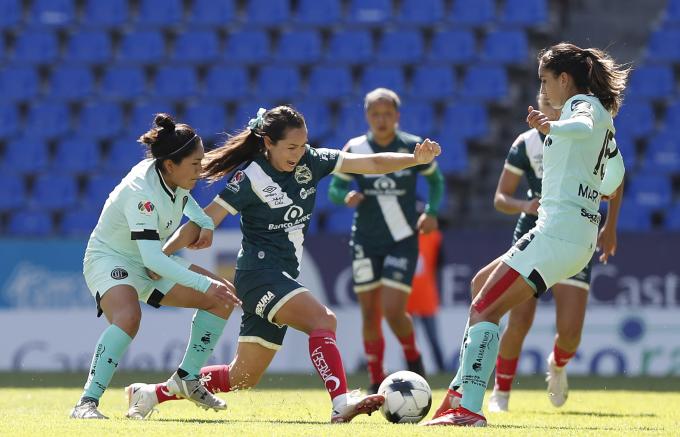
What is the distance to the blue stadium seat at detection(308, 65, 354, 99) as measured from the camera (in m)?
18.1

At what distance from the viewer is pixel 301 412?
809 centimetres

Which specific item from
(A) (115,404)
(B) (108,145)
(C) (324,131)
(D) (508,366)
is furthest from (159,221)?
(B) (108,145)

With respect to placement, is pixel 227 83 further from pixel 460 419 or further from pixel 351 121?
pixel 460 419

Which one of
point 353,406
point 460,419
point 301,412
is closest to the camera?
point 460,419

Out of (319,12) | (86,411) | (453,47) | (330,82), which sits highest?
(319,12)

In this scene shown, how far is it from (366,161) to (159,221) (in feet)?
4.20

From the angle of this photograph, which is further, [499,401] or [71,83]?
[71,83]

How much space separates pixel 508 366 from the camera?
29.3 feet

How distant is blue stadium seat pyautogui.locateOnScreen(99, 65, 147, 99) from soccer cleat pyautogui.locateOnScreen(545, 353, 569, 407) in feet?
36.4

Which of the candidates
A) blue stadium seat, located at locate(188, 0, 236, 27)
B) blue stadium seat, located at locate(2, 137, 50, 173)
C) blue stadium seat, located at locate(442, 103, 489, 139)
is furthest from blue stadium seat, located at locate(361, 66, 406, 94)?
blue stadium seat, located at locate(2, 137, 50, 173)

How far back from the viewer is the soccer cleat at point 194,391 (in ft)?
24.5

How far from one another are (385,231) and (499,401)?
1.98m

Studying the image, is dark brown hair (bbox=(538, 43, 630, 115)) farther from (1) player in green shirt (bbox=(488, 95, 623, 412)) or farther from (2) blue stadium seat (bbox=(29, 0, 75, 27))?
(2) blue stadium seat (bbox=(29, 0, 75, 27))

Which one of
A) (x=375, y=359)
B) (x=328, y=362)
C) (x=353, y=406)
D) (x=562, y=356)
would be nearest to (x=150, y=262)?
(x=328, y=362)
